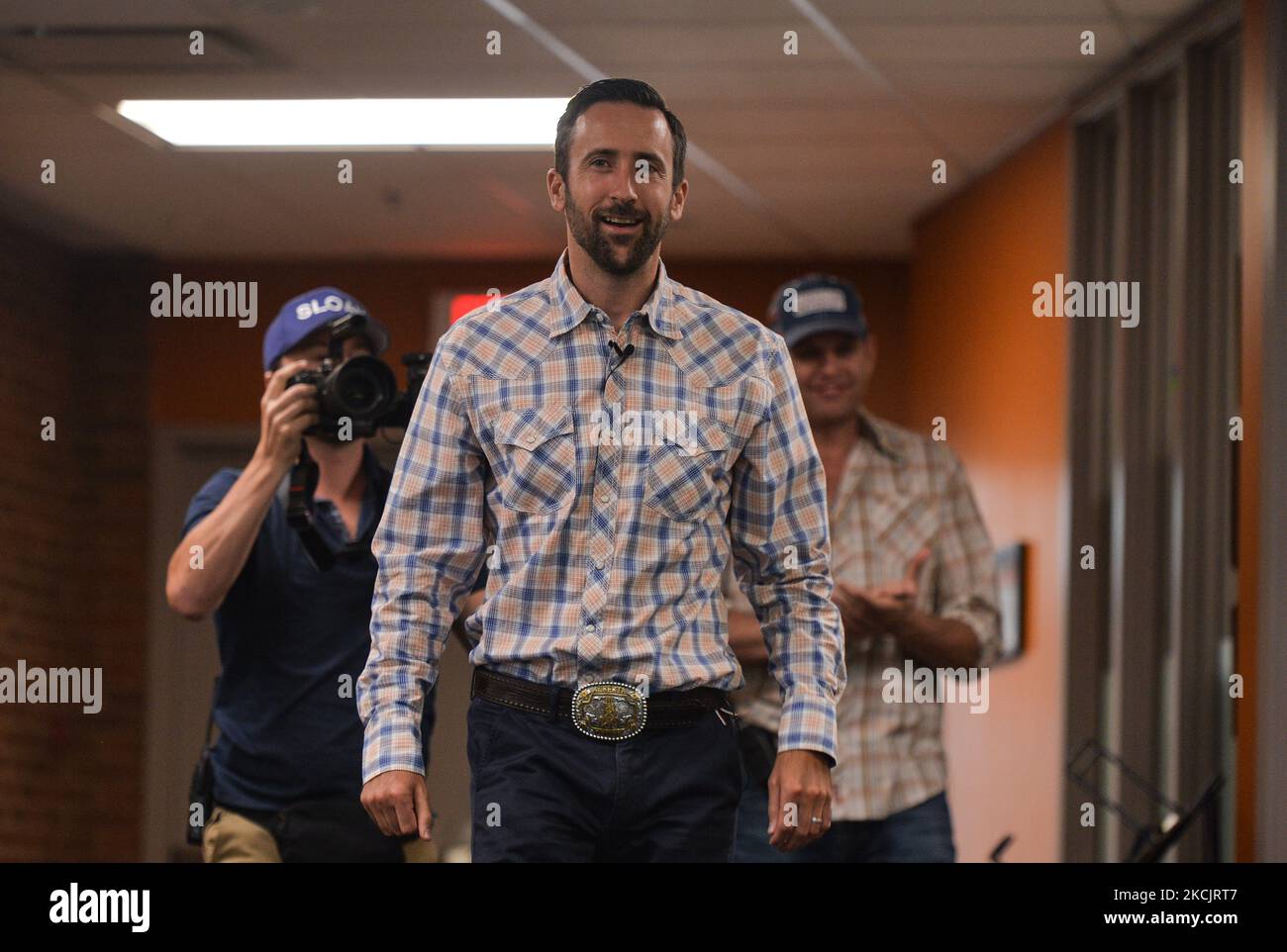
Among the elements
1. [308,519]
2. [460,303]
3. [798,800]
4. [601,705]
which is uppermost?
[460,303]

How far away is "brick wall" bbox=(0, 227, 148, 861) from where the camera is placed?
6.59 metres

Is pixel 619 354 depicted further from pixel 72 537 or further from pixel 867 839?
pixel 72 537

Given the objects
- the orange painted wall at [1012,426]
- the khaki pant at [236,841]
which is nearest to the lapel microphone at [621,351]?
the khaki pant at [236,841]

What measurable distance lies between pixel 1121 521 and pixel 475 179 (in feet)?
7.81

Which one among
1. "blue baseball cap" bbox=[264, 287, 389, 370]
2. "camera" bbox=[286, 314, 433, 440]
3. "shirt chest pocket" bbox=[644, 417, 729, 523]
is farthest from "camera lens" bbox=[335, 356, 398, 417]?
"shirt chest pocket" bbox=[644, 417, 729, 523]

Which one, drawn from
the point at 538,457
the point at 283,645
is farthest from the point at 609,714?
the point at 283,645

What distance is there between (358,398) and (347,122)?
3.06 m

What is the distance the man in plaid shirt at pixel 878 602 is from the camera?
2895 millimetres

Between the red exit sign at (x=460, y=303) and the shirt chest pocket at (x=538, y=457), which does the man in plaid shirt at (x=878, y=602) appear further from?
the red exit sign at (x=460, y=303)

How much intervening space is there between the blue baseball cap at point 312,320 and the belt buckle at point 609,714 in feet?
3.10

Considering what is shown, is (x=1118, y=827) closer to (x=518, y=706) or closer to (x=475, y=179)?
(x=475, y=179)

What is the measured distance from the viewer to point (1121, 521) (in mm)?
4957

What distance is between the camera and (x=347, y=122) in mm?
5512

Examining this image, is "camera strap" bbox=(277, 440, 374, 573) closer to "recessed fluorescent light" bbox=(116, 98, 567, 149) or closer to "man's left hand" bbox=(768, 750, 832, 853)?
"man's left hand" bbox=(768, 750, 832, 853)
